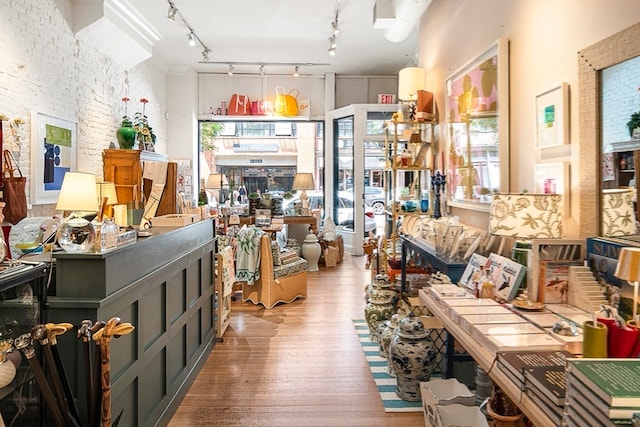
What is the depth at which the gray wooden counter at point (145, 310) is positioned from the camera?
205cm

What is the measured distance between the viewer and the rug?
9.89ft

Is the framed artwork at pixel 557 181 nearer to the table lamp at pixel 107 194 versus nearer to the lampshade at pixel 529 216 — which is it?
the lampshade at pixel 529 216

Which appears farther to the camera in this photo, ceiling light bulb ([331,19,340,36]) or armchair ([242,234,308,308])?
ceiling light bulb ([331,19,340,36])

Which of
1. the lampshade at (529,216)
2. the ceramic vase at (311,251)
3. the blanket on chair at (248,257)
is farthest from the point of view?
the ceramic vase at (311,251)

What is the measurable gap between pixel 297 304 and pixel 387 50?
453 cm

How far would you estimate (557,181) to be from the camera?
2.36 m

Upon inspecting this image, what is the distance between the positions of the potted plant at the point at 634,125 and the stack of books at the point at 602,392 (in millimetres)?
1002

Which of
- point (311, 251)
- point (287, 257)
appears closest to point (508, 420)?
point (287, 257)

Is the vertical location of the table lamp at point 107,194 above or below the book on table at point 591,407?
above

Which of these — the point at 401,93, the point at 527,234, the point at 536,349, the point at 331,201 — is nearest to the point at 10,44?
the point at 401,93

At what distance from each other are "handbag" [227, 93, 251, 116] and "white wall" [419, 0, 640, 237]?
554 cm

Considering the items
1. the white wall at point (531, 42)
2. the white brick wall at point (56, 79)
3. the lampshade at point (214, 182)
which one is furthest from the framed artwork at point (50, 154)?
the white wall at point (531, 42)

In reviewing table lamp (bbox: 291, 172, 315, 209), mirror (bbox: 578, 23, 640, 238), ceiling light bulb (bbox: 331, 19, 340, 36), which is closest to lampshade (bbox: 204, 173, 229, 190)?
table lamp (bbox: 291, 172, 315, 209)

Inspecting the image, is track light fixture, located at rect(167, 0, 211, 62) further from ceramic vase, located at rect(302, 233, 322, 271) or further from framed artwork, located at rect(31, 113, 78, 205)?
ceramic vase, located at rect(302, 233, 322, 271)
